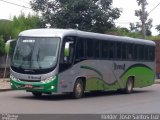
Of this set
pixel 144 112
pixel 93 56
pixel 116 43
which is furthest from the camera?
pixel 116 43

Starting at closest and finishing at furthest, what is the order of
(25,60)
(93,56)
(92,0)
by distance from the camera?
(25,60) → (93,56) → (92,0)

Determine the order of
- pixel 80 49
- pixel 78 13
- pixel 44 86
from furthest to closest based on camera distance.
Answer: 1. pixel 78 13
2. pixel 80 49
3. pixel 44 86

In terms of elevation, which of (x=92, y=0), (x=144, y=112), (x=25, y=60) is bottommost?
(x=144, y=112)

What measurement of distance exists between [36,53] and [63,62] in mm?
1152

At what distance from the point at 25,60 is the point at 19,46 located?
2.85ft

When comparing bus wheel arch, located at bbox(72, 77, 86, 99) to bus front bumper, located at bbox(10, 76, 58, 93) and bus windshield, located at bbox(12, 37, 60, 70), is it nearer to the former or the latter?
bus front bumper, located at bbox(10, 76, 58, 93)

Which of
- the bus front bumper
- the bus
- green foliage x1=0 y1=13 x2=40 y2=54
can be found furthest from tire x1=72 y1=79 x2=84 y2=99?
green foliage x1=0 y1=13 x2=40 y2=54

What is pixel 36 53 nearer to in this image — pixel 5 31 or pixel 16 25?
pixel 5 31

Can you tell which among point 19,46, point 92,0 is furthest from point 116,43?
point 92,0

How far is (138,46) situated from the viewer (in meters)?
28.6

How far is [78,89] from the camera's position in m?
22.3

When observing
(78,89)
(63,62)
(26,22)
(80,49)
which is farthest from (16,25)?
(63,62)

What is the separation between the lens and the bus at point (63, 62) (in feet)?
68.4

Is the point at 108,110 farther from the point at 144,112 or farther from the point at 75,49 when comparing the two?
the point at 75,49
